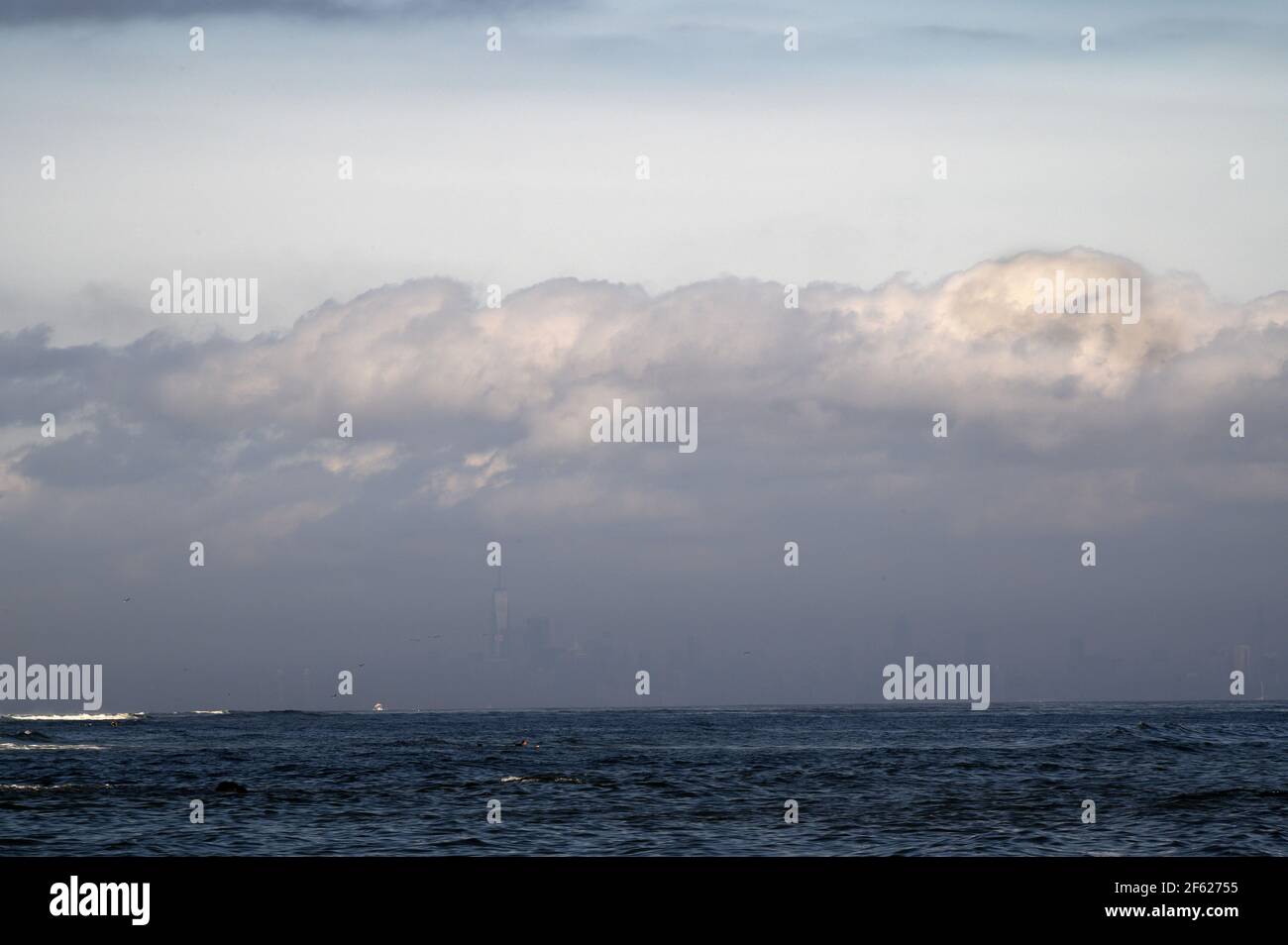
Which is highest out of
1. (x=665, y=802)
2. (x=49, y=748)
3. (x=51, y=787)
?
(x=665, y=802)

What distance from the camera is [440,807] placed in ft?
135

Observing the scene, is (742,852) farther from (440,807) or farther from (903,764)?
(903,764)

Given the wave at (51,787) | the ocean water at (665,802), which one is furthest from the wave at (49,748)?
the wave at (51,787)

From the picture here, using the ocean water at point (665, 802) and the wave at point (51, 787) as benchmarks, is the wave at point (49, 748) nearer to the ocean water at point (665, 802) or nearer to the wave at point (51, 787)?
the ocean water at point (665, 802)

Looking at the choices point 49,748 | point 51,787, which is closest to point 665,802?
point 51,787

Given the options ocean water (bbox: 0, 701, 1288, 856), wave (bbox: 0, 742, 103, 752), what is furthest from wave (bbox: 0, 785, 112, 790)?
wave (bbox: 0, 742, 103, 752)

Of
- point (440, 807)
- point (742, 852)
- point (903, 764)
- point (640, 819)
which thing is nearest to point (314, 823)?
point (440, 807)

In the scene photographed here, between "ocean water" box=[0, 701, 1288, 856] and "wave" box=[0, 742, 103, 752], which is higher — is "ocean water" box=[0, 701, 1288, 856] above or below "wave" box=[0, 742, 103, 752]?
above

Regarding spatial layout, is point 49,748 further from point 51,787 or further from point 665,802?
point 665,802

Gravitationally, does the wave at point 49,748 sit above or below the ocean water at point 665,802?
below

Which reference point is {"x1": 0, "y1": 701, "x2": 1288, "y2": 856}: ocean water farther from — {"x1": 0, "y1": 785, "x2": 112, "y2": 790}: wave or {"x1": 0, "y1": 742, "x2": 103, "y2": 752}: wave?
{"x1": 0, "y1": 742, "x2": 103, "y2": 752}: wave
